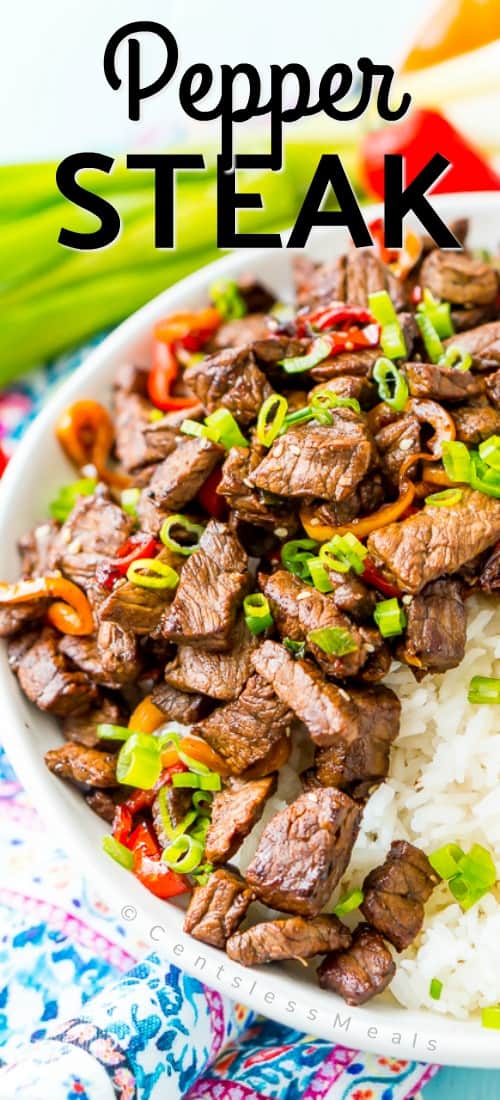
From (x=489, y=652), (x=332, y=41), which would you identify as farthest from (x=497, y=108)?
(x=489, y=652)

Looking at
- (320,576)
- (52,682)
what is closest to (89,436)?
(52,682)

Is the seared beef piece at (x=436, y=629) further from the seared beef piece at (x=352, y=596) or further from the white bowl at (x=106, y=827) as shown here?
the white bowl at (x=106, y=827)

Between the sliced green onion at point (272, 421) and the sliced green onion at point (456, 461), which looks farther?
the sliced green onion at point (272, 421)

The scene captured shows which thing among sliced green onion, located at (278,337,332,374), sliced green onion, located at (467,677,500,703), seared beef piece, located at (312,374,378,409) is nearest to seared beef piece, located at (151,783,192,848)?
sliced green onion, located at (467,677,500,703)

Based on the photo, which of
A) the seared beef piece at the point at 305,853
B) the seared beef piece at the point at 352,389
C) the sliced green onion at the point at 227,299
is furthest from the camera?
the sliced green onion at the point at 227,299

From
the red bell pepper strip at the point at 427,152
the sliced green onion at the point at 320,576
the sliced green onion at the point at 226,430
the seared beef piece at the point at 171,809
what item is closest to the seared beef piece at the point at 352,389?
the sliced green onion at the point at 226,430

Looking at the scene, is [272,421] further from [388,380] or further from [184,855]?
[184,855]
